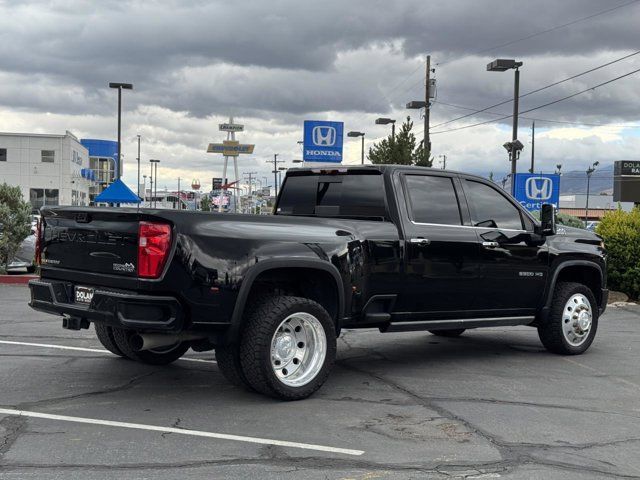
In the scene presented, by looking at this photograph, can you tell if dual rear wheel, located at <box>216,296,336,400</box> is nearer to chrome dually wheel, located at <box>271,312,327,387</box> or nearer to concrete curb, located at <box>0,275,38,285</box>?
chrome dually wheel, located at <box>271,312,327,387</box>

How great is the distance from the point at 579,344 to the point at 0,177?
72570 mm

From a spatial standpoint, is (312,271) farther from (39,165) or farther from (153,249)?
(39,165)

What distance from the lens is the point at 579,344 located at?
28.3 ft

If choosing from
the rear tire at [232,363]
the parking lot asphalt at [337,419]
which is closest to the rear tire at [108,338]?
the parking lot asphalt at [337,419]

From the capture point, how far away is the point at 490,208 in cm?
783

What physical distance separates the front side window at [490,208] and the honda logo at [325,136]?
11.2m

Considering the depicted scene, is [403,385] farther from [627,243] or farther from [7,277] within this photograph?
[7,277]

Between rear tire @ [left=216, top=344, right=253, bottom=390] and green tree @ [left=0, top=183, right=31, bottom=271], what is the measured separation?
1181 centimetres

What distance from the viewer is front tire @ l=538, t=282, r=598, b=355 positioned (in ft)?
27.5

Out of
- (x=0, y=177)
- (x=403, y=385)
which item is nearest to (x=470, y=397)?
(x=403, y=385)

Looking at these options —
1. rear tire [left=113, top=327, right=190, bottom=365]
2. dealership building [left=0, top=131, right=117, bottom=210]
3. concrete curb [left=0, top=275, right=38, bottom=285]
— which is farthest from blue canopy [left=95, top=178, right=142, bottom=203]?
dealership building [left=0, top=131, right=117, bottom=210]

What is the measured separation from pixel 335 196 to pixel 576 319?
3.29m

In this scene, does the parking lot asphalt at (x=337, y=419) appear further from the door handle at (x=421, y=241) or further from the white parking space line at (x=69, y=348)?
the door handle at (x=421, y=241)

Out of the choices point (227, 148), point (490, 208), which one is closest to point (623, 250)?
point (490, 208)
